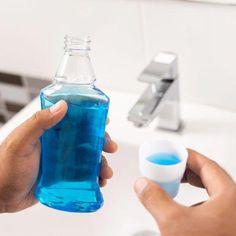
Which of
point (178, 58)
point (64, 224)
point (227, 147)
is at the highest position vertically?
point (178, 58)

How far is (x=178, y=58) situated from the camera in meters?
0.80

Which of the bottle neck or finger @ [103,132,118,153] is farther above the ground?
the bottle neck

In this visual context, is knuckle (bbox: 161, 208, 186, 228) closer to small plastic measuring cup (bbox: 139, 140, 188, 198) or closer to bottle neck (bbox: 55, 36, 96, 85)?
small plastic measuring cup (bbox: 139, 140, 188, 198)

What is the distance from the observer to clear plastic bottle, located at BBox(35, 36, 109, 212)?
0.55 metres

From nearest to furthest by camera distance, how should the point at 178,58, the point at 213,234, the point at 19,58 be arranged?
the point at 213,234 < the point at 178,58 < the point at 19,58

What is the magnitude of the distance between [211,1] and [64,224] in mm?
423

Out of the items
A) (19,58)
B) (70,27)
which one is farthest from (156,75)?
(19,58)

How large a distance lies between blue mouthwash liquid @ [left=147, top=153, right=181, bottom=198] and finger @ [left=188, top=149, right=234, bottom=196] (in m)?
0.03

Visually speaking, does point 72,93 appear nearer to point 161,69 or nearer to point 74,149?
point 74,149

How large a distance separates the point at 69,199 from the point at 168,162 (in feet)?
0.41

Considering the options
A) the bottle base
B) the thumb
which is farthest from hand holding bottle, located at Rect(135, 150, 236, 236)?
the bottle base

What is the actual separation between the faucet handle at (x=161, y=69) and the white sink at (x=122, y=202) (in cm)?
11

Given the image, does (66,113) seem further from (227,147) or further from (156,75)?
(227,147)

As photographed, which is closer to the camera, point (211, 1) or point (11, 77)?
point (211, 1)
